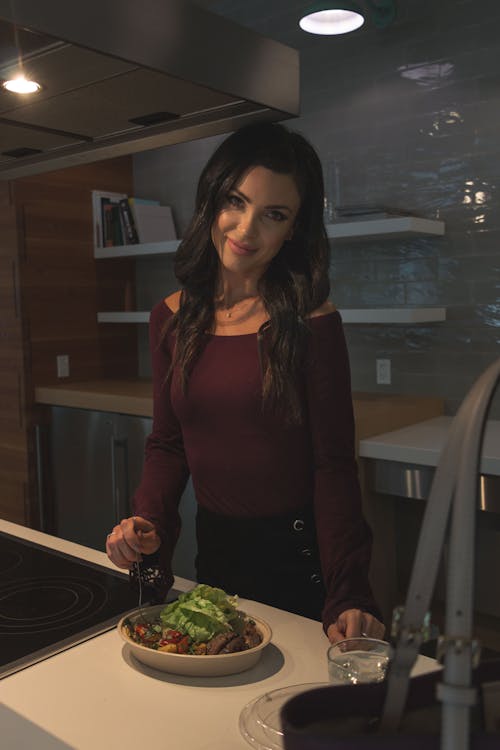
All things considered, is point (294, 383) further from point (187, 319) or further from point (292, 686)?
point (292, 686)

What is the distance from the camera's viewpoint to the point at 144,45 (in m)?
0.91

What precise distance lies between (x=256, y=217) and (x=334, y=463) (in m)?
0.48

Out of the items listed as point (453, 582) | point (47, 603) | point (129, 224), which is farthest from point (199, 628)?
point (129, 224)

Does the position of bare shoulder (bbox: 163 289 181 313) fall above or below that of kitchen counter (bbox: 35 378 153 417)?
above

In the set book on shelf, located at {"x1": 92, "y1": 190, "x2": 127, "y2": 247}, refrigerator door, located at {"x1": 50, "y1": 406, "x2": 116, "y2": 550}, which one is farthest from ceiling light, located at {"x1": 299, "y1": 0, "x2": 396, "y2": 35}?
refrigerator door, located at {"x1": 50, "y1": 406, "x2": 116, "y2": 550}

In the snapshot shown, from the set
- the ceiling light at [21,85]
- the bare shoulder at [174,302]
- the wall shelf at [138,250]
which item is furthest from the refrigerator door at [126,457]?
the ceiling light at [21,85]

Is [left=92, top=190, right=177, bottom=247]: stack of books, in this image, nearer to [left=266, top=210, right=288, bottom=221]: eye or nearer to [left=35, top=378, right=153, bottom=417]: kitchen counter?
[left=35, top=378, right=153, bottom=417]: kitchen counter

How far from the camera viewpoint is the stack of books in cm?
387

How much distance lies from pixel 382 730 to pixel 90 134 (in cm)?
114

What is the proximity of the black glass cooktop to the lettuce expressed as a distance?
6.7 inches

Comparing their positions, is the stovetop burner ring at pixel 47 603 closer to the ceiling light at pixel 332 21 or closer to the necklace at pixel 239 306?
the necklace at pixel 239 306

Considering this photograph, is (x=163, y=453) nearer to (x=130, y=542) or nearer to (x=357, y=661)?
(x=130, y=542)

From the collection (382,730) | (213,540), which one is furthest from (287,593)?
(382,730)

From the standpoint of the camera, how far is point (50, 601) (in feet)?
4.20
